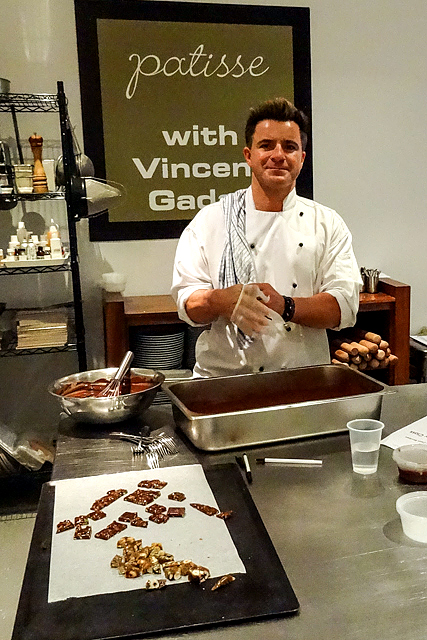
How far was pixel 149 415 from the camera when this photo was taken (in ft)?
6.01

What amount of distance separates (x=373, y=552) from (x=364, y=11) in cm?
347

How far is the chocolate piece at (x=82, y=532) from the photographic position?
1155 mm

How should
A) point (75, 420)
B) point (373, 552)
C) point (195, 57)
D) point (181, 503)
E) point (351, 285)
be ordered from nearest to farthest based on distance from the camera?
point (373, 552) < point (181, 503) < point (75, 420) < point (351, 285) < point (195, 57)

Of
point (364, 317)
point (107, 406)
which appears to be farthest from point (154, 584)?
point (364, 317)

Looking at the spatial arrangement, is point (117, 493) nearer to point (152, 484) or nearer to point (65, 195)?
point (152, 484)

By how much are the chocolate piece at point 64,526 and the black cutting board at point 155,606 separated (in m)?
0.10

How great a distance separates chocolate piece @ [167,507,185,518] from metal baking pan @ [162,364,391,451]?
0.26 meters

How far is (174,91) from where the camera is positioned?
3475 millimetres

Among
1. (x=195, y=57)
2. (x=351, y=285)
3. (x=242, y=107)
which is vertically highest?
(x=195, y=57)

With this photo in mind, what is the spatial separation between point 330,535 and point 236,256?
135cm

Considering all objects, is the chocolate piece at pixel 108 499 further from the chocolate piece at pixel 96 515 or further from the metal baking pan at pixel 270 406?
A: the metal baking pan at pixel 270 406

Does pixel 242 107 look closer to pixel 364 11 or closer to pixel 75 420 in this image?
pixel 364 11

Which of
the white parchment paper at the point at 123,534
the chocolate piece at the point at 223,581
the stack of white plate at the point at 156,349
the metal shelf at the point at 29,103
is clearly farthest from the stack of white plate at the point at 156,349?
the chocolate piece at the point at 223,581

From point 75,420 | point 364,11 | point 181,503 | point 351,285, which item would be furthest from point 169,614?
point 364,11
